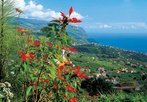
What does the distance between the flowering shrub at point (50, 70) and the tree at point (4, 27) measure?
119 inches

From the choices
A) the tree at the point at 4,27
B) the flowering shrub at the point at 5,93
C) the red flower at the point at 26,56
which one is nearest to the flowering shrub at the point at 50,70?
the red flower at the point at 26,56

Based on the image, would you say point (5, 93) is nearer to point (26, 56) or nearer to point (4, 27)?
point (26, 56)

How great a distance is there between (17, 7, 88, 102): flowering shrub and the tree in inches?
119

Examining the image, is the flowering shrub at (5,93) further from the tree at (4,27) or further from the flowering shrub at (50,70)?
the tree at (4,27)

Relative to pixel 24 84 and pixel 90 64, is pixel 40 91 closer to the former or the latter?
pixel 24 84

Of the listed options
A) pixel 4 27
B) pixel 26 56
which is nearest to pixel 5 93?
pixel 26 56

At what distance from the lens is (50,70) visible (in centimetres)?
796

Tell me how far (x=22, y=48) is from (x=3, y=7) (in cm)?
162

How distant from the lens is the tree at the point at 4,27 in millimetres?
12164

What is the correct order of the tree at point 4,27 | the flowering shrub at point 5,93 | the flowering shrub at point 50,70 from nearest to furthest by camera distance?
the flowering shrub at point 50,70
the flowering shrub at point 5,93
the tree at point 4,27

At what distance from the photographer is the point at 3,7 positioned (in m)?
12.6

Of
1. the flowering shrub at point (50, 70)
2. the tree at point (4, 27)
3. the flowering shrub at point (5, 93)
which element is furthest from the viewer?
the tree at point (4, 27)

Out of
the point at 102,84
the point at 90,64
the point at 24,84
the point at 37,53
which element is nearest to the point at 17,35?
the point at 24,84

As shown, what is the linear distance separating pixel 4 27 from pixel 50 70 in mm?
4940
